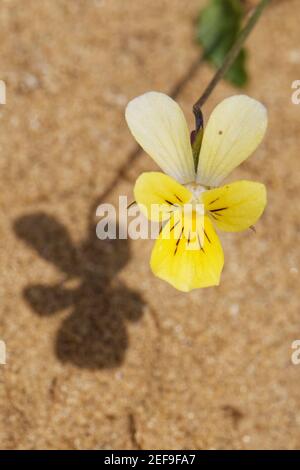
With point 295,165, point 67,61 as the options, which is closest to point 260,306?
point 295,165

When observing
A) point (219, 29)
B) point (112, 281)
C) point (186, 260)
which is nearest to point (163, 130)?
point (186, 260)

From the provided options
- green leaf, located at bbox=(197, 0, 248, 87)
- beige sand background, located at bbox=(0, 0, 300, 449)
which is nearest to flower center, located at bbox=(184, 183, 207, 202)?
beige sand background, located at bbox=(0, 0, 300, 449)

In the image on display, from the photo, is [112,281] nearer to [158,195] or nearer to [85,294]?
[85,294]

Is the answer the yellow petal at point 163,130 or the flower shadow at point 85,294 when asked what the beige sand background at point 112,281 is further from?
the yellow petal at point 163,130

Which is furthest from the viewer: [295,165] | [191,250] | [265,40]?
[265,40]

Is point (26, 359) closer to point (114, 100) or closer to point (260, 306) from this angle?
point (260, 306)

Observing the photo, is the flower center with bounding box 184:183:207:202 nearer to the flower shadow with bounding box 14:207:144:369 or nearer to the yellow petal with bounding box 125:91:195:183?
the yellow petal with bounding box 125:91:195:183
